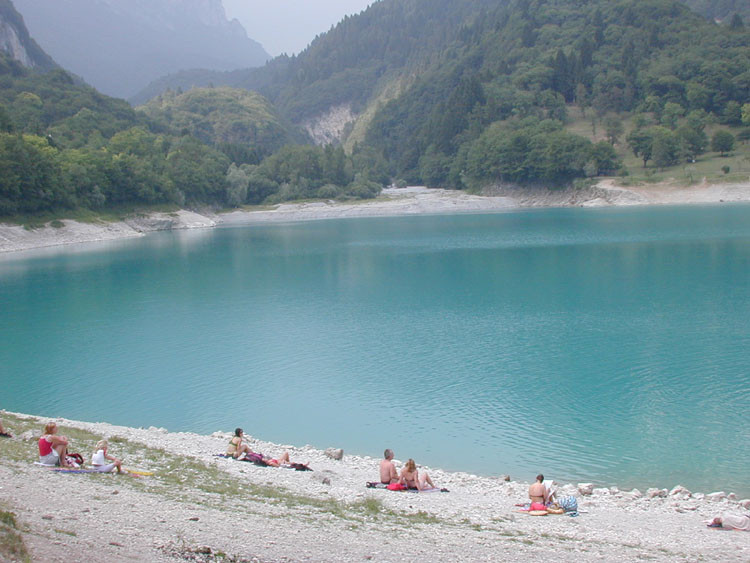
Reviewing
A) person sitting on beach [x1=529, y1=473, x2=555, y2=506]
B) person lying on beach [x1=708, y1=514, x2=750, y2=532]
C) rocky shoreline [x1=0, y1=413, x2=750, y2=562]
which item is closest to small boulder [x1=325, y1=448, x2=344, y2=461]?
rocky shoreline [x1=0, y1=413, x2=750, y2=562]

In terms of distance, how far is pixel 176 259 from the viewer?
62.4 m

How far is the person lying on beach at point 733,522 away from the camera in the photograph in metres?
10.8

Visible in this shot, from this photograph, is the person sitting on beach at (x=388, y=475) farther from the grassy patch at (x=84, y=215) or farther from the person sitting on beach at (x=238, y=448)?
the grassy patch at (x=84, y=215)

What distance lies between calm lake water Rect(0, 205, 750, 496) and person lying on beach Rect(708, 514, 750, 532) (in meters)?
3.51

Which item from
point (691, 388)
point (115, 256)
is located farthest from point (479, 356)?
point (115, 256)

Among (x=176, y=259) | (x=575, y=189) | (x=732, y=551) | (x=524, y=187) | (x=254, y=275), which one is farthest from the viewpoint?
(x=524, y=187)

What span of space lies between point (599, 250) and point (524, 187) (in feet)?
243

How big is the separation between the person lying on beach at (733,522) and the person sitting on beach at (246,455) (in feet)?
27.0

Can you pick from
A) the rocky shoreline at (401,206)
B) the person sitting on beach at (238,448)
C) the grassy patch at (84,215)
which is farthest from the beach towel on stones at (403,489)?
the grassy patch at (84,215)

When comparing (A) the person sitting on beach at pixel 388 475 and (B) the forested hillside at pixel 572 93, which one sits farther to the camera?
(B) the forested hillside at pixel 572 93

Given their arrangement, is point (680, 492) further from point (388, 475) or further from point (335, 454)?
point (335, 454)

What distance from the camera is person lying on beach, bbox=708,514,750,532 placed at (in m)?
10.8

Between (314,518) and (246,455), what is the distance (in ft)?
16.5

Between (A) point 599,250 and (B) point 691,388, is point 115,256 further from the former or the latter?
(B) point 691,388
